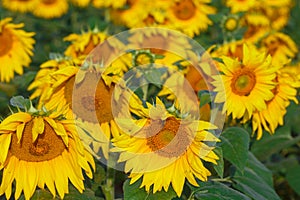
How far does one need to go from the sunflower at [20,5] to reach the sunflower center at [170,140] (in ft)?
6.83

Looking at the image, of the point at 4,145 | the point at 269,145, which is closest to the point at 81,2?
the point at 269,145

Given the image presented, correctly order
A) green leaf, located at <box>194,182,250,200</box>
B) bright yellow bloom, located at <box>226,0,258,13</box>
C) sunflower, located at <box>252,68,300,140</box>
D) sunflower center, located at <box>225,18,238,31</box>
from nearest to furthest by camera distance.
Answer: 1. green leaf, located at <box>194,182,250,200</box>
2. sunflower, located at <box>252,68,300,140</box>
3. sunflower center, located at <box>225,18,238,31</box>
4. bright yellow bloom, located at <box>226,0,258,13</box>

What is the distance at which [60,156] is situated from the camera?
197 cm

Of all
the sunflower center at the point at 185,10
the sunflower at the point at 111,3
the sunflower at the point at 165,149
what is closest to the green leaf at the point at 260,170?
the sunflower at the point at 165,149

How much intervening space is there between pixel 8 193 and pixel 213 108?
2.59 ft

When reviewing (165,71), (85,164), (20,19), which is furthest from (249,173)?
(20,19)

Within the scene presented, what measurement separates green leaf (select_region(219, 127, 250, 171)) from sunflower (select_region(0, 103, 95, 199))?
0.51 m

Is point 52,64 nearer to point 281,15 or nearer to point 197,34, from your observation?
point 197,34

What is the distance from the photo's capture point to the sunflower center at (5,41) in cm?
291

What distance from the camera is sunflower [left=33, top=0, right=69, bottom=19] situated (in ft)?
12.8

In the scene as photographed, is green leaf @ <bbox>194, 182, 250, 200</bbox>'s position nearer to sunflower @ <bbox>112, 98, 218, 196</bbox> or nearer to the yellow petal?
sunflower @ <bbox>112, 98, 218, 196</bbox>

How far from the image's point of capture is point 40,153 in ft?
6.38

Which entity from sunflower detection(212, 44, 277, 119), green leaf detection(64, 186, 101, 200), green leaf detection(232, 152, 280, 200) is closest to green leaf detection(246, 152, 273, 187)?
green leaf detection(232, 152, 280, 200)

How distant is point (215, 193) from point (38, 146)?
0.57 m
